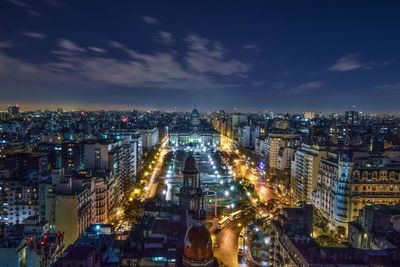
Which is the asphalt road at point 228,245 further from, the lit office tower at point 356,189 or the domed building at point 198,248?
the domed building at point 198,248

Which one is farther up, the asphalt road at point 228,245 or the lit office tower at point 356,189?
the lit office tower at point 356,189

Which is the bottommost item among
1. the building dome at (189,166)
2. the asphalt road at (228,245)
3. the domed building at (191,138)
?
the asphalt road at (228,245)

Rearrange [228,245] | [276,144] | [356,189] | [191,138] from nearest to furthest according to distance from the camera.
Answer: [228,245]
[356,189]
[276,144]
[191,138]

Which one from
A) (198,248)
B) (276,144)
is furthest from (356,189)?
(276,144)

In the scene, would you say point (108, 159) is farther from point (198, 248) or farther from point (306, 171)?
point (198, 248)

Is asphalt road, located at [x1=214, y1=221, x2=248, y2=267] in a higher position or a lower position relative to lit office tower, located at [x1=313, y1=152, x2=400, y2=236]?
lower

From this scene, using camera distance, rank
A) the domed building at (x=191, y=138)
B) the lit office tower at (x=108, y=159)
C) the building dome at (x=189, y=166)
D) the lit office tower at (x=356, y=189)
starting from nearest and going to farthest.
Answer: the building dome at (x=189, y=166), the lit office tower at (x=356, y=189), the lit office tower at (x=108, y=159), the domed building at (x=191, y=138)

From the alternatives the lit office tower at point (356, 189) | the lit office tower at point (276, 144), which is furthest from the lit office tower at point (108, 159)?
the lit office tower at point (276, 144)

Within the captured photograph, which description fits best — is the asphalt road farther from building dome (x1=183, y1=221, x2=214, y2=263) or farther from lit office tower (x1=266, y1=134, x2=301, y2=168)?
lit office tower (x1=266, y1=134, x2=301, y2=168)

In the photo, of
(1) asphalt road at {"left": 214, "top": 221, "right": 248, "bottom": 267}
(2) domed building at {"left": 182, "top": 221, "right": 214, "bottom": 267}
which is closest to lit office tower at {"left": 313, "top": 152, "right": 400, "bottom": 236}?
(1) asphalt road at {"left": 214, "top": 221, "right": 248, "bottom": 267}
